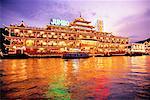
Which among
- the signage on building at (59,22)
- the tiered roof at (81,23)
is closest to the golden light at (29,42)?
the signage on building at (59,22)

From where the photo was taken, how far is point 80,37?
79.5 meters

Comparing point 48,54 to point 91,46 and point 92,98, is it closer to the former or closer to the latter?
point 91,46

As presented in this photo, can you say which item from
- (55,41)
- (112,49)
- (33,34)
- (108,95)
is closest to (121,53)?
(112,49)

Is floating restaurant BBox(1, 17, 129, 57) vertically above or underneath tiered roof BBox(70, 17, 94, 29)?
underneath

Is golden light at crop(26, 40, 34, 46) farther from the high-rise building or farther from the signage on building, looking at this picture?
the high-rise building

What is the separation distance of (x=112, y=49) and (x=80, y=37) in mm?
20412

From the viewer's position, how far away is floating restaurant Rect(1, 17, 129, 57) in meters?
65.0

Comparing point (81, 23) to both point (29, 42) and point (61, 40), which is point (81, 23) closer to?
point (61, 40)

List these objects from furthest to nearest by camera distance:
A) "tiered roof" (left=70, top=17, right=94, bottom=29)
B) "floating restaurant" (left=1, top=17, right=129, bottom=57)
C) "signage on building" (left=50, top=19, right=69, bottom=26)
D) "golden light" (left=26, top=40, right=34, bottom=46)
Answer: "tiered roof" (left=70, top=17, right=94, bottom=29) < "signage on building" (left=50, top=19, right=69, bottom=26) < "golden light" (left=26, top=40, right=34, bottom=46) < "floating restaurant" (left=1, top=17, right=129, bottom=57)

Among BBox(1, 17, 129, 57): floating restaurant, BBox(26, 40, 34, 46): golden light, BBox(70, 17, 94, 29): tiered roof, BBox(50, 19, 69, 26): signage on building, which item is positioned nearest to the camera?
BBox(1, 17, 129, 57): floating restaurant

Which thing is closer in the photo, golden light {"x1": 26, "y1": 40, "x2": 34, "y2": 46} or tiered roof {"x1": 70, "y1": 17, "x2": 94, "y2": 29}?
golden light {"x1": 26, "y1": 40, "x2": 34, "y2": 46}

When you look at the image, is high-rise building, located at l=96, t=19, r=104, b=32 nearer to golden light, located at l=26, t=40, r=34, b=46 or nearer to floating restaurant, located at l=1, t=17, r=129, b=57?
floating restaurant, located at l=1, t=17, r=129, b=57

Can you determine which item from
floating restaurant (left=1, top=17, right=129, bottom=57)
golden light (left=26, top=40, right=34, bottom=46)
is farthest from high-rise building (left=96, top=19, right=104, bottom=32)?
golden light (left=26, top=40, right=34, bottom=46)

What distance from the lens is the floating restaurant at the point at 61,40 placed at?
65.0 metres
